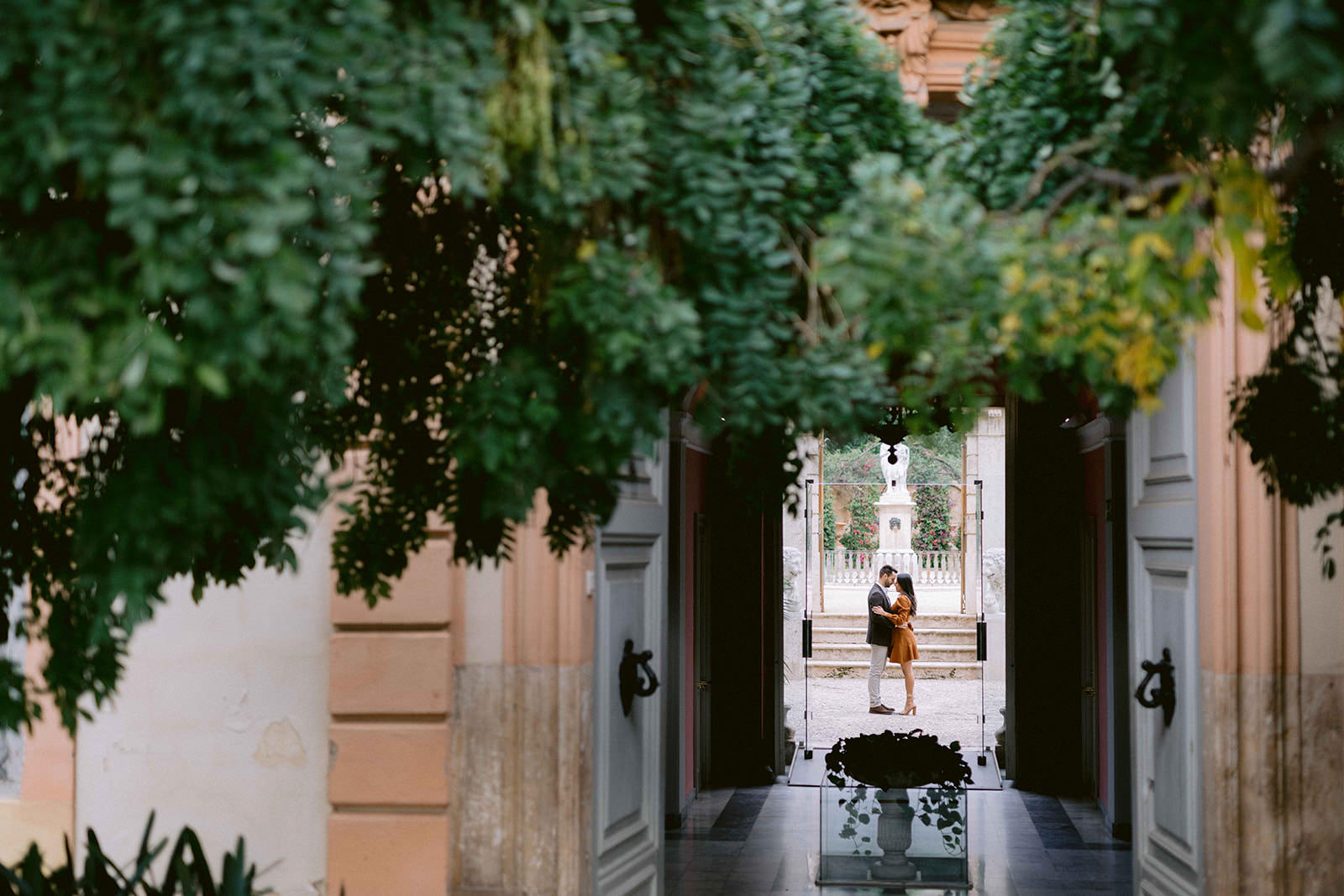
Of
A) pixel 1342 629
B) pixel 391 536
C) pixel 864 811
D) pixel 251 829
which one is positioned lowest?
pixel 864 811

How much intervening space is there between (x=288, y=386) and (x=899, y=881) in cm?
619

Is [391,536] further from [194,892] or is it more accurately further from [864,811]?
[864,811]

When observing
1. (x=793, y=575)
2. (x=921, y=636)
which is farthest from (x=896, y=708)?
(x=921, y=636)

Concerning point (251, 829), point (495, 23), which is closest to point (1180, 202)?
point (495, 23)

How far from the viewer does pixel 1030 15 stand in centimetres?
256

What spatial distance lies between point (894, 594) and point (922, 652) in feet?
10.5

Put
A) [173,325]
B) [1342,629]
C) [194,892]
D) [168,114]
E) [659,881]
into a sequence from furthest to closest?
1. [659,881]
2. [1342,629]
3. [194,892]
4. [173,325]
5. [168,114]

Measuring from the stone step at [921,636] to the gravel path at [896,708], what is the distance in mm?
953

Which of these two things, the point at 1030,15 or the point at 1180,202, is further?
the point at 1030,15

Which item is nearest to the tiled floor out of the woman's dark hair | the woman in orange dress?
the woman in orange dress

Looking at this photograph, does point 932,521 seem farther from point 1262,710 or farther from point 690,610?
point 1262,710

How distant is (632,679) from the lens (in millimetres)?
5305

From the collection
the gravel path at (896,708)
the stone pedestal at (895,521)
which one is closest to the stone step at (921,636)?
the gravel path at (896,708)

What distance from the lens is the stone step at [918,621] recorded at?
A: 19.7 m
